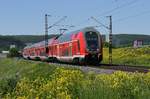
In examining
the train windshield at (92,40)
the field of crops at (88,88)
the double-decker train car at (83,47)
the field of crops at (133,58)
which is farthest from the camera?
the field of crops at (133,58)

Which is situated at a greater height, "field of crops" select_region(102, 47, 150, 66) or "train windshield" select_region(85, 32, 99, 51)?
"train windshield" select_region(85, 32, 99, 51)

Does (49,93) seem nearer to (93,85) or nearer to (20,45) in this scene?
(93,85)

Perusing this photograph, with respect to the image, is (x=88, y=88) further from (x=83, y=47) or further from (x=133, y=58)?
(x=133, y=58)

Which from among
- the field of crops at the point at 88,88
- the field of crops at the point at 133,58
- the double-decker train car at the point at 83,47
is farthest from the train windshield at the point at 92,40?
the field of crops at the point at 88,88

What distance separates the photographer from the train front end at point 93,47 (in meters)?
47.3

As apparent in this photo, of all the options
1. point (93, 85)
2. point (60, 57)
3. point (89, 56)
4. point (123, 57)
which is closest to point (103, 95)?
point (93, 85)

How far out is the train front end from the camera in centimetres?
4731

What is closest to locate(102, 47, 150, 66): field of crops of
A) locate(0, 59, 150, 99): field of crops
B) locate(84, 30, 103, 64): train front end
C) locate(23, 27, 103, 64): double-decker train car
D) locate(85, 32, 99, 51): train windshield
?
locate(23, 27, 103, 64): double-decker train car

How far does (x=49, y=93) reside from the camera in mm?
10477

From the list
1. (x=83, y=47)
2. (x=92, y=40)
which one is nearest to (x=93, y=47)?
(x=92, y=40)

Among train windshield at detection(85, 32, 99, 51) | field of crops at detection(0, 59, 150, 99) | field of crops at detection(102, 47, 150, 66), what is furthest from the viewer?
field of crops at detection(102, 47, 150, 66)

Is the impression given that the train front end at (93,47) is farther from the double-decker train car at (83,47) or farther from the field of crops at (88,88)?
the field of crops at (88,88)

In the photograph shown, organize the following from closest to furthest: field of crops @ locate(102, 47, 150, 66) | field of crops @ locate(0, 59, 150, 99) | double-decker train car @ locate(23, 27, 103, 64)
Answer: field of crops @ locate(0, 59, 150, 99) → double-decker train car @ locate(23, 27, 103, 64) → field of crops @ locate(102, 47, 150, 66)

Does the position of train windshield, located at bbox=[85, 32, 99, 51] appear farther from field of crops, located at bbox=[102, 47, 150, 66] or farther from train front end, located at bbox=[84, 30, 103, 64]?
field of crops, located at bbox=[102, 47, 150, 66]
